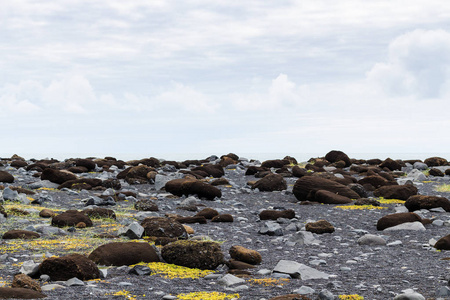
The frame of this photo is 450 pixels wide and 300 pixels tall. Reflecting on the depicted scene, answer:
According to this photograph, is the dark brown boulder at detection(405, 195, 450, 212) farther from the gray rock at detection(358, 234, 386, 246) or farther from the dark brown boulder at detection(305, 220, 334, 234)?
the gray rock at detection(358, 234, 386, 246)

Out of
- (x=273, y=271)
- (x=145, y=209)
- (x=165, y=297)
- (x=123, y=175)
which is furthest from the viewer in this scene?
(x=123, y=175)

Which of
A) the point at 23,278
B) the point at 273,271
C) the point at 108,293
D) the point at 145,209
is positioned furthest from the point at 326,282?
the point at 145,209

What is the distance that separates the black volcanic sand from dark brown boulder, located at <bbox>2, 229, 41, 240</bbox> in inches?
12.7

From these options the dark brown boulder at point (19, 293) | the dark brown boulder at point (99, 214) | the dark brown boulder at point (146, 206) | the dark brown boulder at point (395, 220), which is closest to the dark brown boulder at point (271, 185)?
the dark brown boulder at point (146, 206)

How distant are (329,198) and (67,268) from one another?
9333mm

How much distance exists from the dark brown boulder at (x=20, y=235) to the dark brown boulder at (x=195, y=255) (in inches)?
108

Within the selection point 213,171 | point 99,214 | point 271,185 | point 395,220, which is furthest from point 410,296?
point 213,171

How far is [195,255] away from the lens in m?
6.77

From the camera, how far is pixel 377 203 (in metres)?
13.6

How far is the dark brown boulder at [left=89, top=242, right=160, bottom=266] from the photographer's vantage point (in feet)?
22.1

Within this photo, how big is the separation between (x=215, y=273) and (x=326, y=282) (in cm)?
149

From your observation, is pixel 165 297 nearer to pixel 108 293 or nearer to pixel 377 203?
pixel 108 293

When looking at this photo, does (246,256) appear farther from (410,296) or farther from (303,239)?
(410,296)

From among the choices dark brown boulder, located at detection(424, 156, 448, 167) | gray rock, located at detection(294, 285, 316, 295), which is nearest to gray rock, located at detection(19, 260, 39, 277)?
gray rock, located at detection(294, 285, 316, 295)
